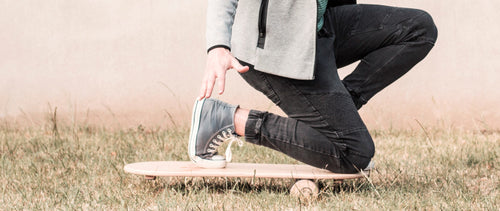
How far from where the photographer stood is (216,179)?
2498 millimetres

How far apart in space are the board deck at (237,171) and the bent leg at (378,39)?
1.08 ft

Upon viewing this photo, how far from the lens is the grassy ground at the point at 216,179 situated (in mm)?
2051

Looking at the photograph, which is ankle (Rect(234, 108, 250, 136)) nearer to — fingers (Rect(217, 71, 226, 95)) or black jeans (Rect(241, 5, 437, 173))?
black jeans (Rect(241, 5, 437, 173))

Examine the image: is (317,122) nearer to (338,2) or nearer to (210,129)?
(210,129)

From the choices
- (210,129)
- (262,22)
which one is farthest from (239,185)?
(262,22)

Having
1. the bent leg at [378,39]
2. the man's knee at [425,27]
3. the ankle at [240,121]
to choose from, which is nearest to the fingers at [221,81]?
the ankle at [240,121]

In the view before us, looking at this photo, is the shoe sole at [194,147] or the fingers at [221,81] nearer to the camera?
the fingers at [221,81]

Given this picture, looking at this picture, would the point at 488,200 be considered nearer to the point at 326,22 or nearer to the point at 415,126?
the point at 326,22

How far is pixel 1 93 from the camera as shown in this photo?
4.20 meters

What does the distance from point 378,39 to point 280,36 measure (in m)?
0.51

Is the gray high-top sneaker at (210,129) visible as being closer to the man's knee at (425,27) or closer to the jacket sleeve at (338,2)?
the jacket sleeve at (338,2)

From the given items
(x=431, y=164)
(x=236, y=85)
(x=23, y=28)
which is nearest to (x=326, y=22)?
(x=431, y=164)

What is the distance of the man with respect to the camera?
1997 millimetres

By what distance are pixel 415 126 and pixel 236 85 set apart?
1239mm
